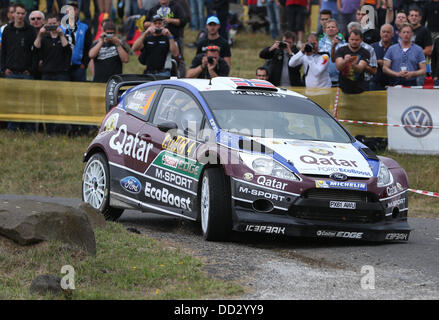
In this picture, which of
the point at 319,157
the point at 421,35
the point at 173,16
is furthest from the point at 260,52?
the point at 319,157

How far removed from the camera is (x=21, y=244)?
8.12 m

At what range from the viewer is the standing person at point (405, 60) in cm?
1652

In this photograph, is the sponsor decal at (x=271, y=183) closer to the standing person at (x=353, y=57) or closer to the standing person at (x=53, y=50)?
the standing person at (x=353, y=57)

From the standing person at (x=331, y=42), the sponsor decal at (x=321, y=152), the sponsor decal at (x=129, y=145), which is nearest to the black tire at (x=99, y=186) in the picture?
the sponsor decal at (x=129, y=145)

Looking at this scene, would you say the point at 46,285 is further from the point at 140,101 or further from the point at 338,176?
the point at 140,101

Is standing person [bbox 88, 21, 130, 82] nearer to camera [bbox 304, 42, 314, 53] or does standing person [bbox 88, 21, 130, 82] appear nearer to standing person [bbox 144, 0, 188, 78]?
standing person [bbox 144, 0, 188, 78]

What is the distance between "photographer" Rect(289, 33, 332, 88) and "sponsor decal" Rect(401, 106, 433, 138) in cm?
176

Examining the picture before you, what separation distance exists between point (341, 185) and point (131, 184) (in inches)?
114

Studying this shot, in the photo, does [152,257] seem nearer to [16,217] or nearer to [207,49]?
[16,217]

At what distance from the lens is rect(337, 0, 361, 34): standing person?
778 inches

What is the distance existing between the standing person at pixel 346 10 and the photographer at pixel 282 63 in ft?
10.2

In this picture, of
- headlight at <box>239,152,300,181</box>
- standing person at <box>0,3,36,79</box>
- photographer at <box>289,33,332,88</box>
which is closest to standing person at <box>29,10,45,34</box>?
standing person at <box>0,3,36,79</box>

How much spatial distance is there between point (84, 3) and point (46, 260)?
17.7 m
